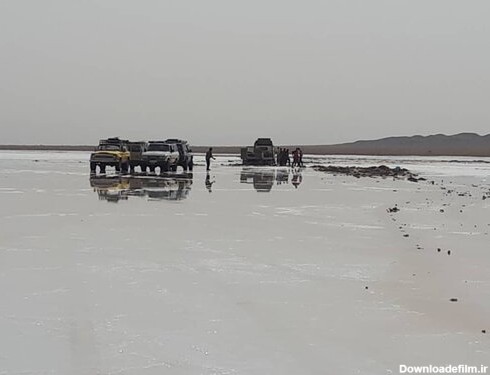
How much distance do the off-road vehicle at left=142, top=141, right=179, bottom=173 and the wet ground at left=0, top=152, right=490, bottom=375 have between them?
2431 cm

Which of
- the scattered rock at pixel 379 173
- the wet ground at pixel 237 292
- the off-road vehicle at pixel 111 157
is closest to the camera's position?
the wet ground at pixel 237 292

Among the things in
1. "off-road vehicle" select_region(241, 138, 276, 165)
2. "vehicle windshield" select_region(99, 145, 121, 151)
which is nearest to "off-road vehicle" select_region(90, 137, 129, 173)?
"vehicle windshield" select_region(99, 145, 121, 151)

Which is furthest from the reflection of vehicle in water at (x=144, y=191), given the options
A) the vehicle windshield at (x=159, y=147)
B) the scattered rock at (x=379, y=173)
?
the scattered rock at (x=379, y=173)

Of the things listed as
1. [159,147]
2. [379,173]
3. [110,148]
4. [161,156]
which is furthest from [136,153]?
[379,173]

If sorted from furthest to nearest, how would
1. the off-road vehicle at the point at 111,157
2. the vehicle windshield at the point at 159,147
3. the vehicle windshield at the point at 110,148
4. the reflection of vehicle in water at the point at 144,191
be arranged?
→ the vehicle windshield at the point at 159,147, the vehicle windshield at the point at 110,148, the off-road vehicle at the point at 111,157, the reflection of vehicle in water at the point at 144,191

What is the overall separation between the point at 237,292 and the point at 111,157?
34273mm

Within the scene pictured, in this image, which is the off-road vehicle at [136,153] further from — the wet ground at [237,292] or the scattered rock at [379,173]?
the wet ground at [237,292]

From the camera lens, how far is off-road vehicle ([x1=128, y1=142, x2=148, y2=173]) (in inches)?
1746

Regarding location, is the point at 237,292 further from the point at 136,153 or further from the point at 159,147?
the point at 136,153

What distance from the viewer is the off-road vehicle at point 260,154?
199ft

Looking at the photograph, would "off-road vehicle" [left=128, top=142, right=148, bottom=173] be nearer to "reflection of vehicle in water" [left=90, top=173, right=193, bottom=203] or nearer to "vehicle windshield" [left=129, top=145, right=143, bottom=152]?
"vehicle windshield" [left=129, top=145, right=143, bottom=152]

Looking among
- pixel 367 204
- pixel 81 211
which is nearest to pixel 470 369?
pixel 81 211

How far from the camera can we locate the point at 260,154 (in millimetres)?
60750

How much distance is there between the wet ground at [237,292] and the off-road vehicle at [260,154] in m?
42.2
